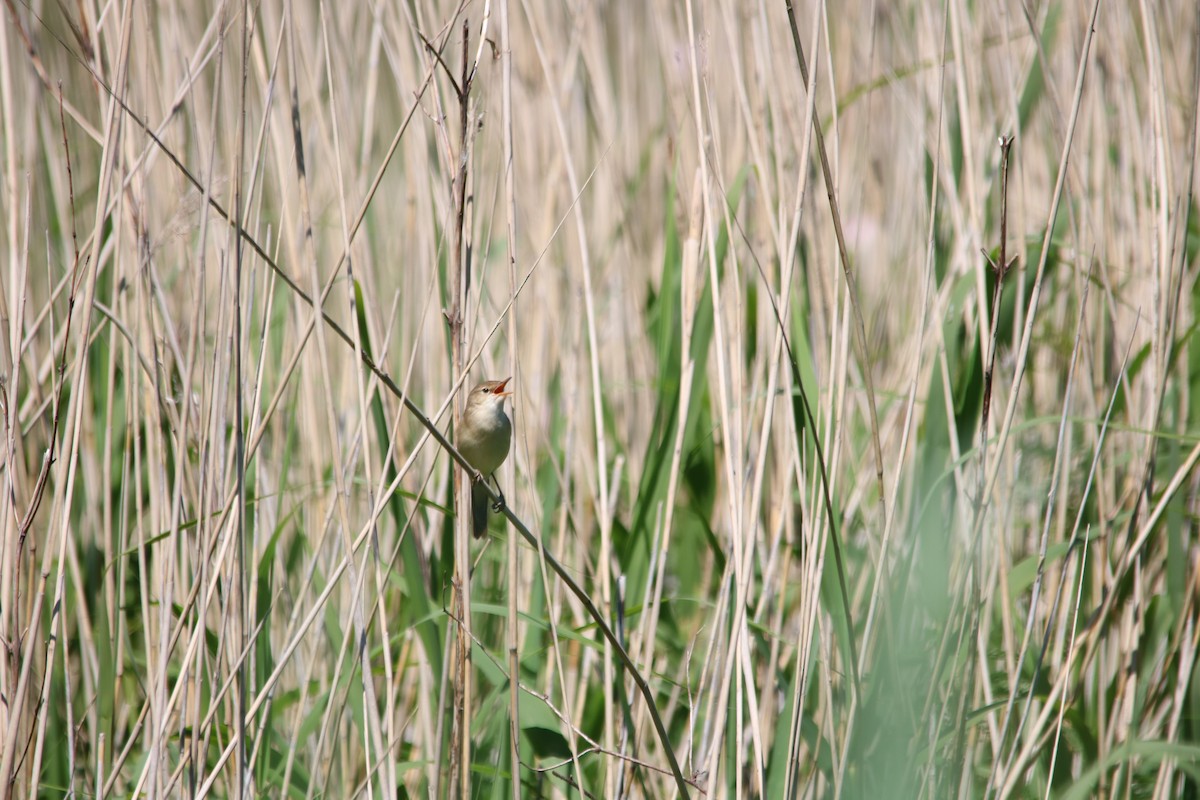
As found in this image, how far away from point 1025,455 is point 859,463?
1.24 feet

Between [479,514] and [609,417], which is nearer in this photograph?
[479,514]

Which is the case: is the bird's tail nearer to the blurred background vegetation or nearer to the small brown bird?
the small brown bird

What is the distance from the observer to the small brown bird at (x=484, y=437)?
82.0 inches

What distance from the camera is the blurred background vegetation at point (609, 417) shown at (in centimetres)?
137

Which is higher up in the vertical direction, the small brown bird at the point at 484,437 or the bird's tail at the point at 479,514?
the small brown bird at the point at 484,437

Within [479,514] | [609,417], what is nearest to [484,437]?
[479,514]

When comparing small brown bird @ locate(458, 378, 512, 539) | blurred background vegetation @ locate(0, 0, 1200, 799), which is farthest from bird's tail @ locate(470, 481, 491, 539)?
blurred background vegetation @ locate(0, 0, 1200, 799)

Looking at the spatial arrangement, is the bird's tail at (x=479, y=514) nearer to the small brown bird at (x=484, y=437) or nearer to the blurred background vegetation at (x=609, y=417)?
the small brown bird at (x=484, y=437)

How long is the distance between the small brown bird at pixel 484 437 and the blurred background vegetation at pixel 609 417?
100mm

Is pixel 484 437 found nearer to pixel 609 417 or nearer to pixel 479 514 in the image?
pixel 479 514

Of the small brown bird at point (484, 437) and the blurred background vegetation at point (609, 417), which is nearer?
the blurred background vegetation at point (609, 417)

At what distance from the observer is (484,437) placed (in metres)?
2.15

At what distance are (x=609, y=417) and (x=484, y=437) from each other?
438mm

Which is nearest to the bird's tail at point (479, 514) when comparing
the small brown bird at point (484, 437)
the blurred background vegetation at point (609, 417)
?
the small brown bird at point (484, 437)
